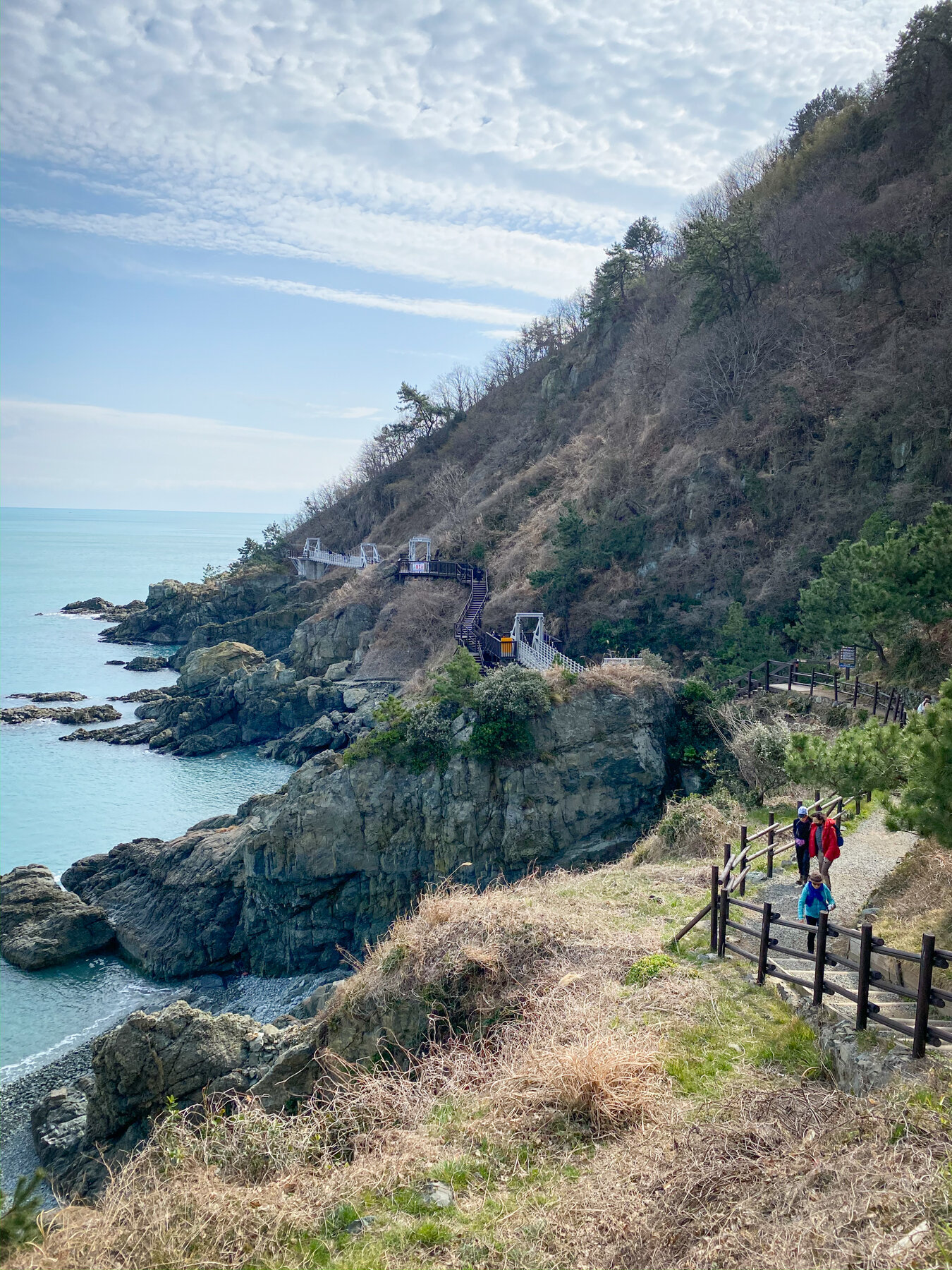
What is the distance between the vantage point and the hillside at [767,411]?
93.1 ft

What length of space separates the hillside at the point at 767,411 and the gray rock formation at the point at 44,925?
62.4 feet

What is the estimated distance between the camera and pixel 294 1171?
6902mm

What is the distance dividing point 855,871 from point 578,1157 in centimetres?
750

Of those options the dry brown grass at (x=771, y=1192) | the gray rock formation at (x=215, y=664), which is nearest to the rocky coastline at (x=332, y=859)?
the dry brown grass at (x=771, y=1192)

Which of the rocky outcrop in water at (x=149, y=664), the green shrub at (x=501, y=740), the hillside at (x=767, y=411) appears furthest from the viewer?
the rocky outcrop in water at (x=149, y=664)

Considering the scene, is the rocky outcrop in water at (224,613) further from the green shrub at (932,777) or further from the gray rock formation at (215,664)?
the green shrub at (932,777)

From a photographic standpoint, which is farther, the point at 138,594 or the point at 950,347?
the point at 138,594

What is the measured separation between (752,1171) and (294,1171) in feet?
12.8

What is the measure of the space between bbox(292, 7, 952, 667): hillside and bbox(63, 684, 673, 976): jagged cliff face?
6.84 metres

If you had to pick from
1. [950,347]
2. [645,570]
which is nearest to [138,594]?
[645,570]

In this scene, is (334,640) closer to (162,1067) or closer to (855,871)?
(162,1067)

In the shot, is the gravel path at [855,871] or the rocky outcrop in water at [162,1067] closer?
the gravel path at [855,871]

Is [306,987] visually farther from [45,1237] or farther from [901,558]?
[901,558]

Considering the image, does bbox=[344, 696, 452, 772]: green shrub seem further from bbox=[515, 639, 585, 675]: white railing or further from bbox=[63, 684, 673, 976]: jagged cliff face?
bbox=[515, 639, 585, 675]: white railing
